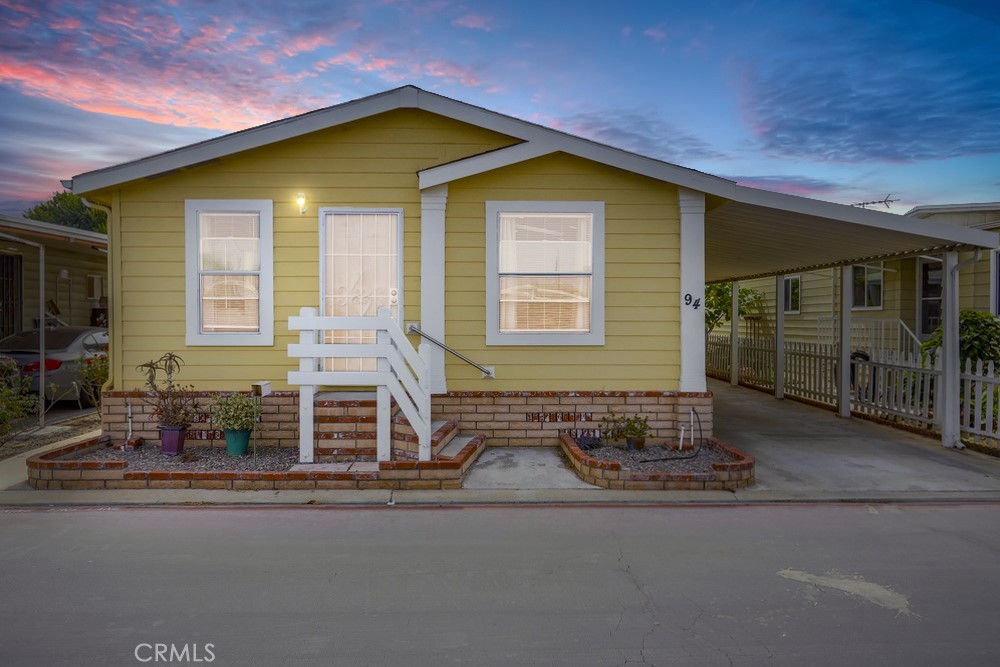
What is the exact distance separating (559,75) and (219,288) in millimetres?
10629

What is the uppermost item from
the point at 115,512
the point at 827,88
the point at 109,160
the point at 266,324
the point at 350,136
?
the point at 827,88

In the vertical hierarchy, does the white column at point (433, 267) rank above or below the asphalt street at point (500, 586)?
above

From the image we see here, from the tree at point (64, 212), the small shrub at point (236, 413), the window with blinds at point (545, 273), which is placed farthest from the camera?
the tree at point (64, 212)

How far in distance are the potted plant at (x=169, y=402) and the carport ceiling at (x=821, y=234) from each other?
262 inches

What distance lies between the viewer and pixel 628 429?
7.04m

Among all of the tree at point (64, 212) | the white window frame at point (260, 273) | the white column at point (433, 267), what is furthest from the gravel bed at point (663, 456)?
the tree at point (64, 212)

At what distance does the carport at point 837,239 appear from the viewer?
6934mm

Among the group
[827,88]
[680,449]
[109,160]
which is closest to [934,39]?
[827,88]

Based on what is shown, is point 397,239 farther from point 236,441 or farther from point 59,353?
point 59,353

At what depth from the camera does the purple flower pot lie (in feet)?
22.2

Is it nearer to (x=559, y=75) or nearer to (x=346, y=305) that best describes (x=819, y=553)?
(x=346, y=305)

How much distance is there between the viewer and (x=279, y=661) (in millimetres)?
2957

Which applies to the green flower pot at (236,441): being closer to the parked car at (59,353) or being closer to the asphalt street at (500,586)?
the asphalt street at (500,586)

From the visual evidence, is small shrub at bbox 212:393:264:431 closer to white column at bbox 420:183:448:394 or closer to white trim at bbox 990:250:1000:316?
white column at bbox 420:183:448:394
